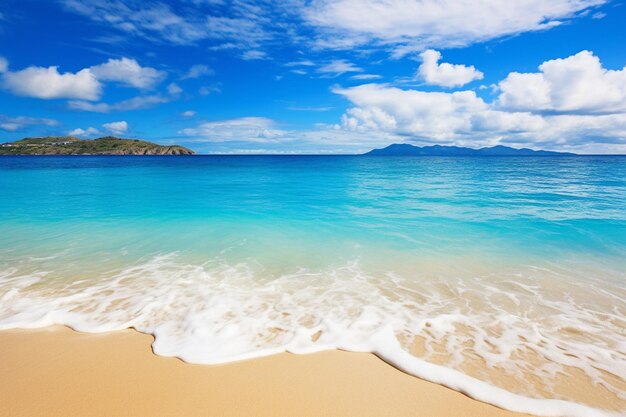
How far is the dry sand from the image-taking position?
391 cm

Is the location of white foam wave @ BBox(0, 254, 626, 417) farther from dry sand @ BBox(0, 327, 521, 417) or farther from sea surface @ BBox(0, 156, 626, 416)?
dry sand @ BBox(0, 327, 521, 417)

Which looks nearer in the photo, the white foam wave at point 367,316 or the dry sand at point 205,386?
the dry sand at point 205,386

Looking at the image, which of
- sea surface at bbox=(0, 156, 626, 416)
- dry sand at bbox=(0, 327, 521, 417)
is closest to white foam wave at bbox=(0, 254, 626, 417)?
sea surface at bbox=(0, 156, 626, 416)

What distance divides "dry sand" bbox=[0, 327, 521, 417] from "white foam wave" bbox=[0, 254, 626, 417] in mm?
266

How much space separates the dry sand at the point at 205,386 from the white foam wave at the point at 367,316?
0.87 ft

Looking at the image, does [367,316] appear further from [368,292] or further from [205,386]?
[205,386]

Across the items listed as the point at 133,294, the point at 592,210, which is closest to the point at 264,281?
the point at 133,294

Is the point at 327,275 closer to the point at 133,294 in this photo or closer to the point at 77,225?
the point at 133,294

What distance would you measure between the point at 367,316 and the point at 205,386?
3.39 meters

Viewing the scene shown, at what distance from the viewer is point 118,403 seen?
3.98 metres

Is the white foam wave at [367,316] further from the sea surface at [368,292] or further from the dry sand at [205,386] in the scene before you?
the dry sand at [205,386]

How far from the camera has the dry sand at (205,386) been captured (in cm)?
391

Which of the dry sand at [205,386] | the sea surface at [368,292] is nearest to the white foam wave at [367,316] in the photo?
the sea surface at [368,292]

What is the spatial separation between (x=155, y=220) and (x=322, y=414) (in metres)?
15.5
